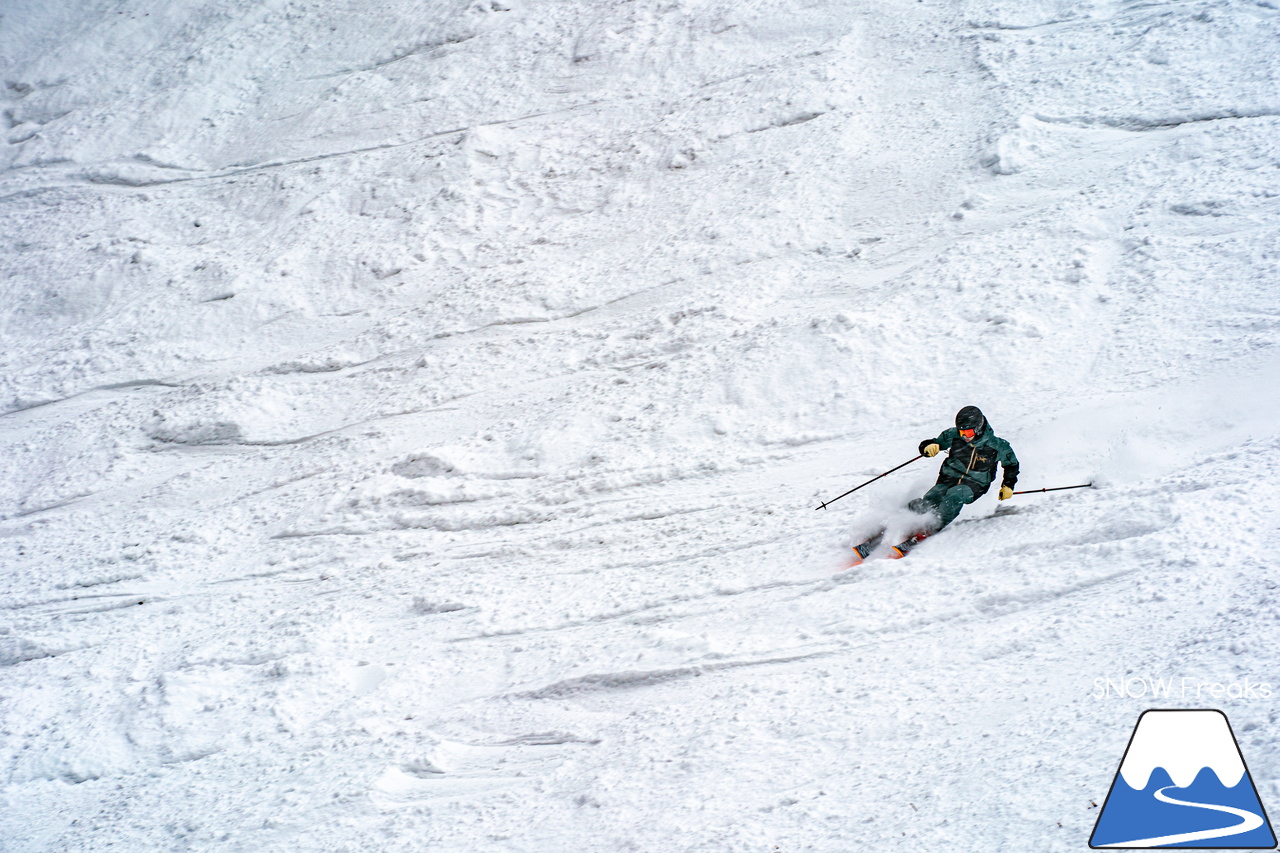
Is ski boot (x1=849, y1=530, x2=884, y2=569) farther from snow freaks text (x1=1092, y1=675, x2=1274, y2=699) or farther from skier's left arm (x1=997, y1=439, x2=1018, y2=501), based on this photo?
snow freaks text (x1=1092, y1=675, x2=1274, y2=699)

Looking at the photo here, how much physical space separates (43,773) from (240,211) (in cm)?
798

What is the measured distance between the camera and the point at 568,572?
6.92 m

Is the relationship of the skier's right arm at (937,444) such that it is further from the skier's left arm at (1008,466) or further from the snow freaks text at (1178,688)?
the snow freaks text at (1178,688)

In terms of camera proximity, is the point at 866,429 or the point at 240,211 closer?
the point at 866,429

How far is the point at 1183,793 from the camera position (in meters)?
3.71

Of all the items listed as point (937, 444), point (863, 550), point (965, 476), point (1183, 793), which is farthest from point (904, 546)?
point (1183, 793)

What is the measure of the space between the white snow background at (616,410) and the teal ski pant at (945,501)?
0.54 ft

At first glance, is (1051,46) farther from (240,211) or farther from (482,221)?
(240,211)

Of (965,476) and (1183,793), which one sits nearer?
(1183,793)

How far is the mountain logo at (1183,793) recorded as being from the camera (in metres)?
3.45

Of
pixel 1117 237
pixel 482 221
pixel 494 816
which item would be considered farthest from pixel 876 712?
pixel 482 221

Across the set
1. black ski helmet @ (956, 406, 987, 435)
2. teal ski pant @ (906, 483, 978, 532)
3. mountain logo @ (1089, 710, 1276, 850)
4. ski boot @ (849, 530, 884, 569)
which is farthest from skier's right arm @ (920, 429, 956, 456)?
mountain logo @ (1089, 710, 1276, 850)

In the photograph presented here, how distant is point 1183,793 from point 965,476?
9.41ft

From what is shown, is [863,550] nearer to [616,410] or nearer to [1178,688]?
Result: [1178,688]
